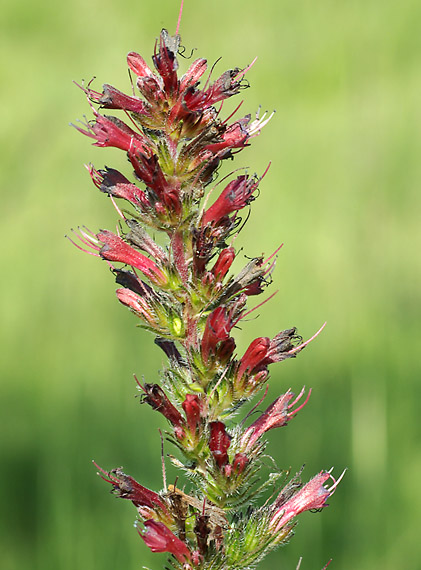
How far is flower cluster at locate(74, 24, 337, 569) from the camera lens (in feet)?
1.96

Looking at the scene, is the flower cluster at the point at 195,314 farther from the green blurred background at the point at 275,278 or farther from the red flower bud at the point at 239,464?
the green blurred background at the point at 275,278

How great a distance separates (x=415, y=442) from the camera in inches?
50.6

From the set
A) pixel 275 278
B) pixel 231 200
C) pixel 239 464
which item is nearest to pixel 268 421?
pixel 239 464

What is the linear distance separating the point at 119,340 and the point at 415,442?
0.51 m

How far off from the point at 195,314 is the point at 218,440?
0.31 ft

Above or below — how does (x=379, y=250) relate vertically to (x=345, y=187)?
below

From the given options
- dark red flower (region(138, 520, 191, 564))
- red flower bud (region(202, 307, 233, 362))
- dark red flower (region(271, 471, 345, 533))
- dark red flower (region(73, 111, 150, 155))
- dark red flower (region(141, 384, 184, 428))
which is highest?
dark red flower (region(73, 111, 150, 155))

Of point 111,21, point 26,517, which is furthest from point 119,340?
point 111,21

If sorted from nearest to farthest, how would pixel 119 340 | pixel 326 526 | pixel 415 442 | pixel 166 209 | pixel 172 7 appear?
pixel 166 209, pixel 326 526, pixel 415 442, pixel 119 340, pixel 172 7

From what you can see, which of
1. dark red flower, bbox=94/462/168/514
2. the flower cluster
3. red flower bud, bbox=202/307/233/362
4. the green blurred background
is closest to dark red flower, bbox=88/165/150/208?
the flower cluster

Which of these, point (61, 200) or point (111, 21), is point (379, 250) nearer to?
point (61, 200)

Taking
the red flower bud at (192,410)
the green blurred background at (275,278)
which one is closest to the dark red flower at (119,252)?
the red flower bud at (192,410)

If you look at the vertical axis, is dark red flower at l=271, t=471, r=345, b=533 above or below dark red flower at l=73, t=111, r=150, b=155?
below

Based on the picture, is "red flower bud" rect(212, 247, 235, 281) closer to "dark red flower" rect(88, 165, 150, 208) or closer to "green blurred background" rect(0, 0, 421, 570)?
"dark red flower" rect(88, 165, 150, 208)
